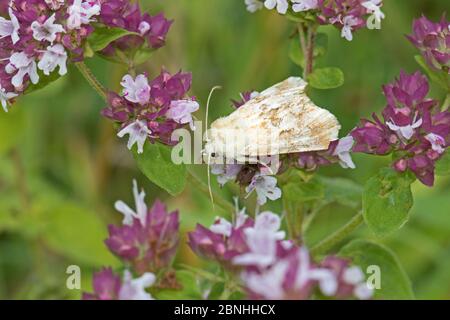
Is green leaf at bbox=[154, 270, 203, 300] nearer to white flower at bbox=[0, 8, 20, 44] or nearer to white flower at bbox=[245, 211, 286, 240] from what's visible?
white flower at bbox=[245, 211, 286, 240]

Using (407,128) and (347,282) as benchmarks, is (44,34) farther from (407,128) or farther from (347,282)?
(347,282)

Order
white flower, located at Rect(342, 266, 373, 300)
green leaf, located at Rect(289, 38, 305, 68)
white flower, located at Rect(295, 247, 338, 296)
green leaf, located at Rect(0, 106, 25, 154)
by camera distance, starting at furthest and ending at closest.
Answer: green leaf, located at Rect(0, 106, 25, 154) < green leaf, located at Rect(289, 38, 305, 68) < white flower, located at Rect(342, 266, 373, 300) < white flower, located at Rect(295, 247, 338, 296)

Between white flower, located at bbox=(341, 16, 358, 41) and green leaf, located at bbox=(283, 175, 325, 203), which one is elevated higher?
white flower, located at bbox=(341, 16, 358, 41)

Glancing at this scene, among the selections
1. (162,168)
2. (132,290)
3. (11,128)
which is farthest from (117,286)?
(11,128)

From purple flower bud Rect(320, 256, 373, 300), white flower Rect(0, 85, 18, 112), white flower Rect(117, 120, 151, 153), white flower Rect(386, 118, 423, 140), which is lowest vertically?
purple flower bud Rect(320, 256, 373, 300)

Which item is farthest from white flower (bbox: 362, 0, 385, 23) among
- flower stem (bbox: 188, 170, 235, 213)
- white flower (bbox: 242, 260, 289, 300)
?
white flower (bbox: 242, 260, 289, 300)

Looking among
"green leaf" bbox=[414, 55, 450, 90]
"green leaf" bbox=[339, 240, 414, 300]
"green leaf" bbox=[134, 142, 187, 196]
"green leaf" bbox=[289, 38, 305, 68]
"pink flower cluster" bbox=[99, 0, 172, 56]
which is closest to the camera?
"green leaf" bbox=[134, 142, 187, 196]

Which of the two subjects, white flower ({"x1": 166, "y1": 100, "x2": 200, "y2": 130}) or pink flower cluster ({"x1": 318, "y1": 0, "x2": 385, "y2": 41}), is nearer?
white flower ({"x1": 166, "y1": 100, "x2": 200, "y2": 130})

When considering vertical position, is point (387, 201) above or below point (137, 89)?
below
